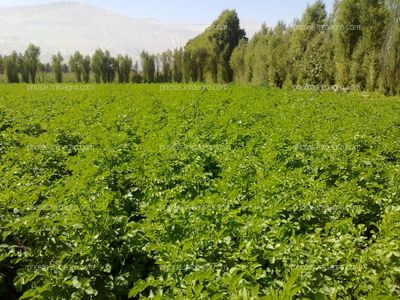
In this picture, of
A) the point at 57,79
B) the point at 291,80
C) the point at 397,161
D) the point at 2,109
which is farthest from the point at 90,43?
the point at 397,161

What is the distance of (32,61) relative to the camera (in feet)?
204

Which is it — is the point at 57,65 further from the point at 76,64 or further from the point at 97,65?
the point at 97,65

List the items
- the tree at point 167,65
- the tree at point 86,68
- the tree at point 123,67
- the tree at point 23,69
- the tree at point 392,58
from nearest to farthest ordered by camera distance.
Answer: the tree at point 392,58 < the tree at point 23,69 < the tree at point 167,65 < the tree at point 86,68 < the tree at point 123,67

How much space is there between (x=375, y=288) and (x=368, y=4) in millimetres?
29810

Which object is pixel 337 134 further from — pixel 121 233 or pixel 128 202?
pixel 121 233

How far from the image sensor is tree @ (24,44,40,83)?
62.0 metres

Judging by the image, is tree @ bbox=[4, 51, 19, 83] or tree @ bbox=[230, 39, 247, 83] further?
tree @ bbox=[4, 51, 19, 83]

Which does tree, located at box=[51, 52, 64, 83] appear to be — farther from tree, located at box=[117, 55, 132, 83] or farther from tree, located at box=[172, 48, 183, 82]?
tree, located at box=[172, 48, 183, 82]

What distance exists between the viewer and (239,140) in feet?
25.4

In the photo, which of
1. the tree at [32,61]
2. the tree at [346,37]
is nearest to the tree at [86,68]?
the tree at [32,61]

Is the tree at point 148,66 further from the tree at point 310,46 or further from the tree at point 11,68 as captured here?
the tree at point 310,46

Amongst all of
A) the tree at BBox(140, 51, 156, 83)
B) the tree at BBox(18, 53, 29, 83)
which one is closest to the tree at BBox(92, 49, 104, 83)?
the tree at BBox(140, 51, 156, 83)

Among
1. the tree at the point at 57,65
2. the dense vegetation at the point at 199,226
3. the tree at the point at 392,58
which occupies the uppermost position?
the tree at the point at 57,65

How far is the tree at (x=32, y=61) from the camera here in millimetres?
61963
